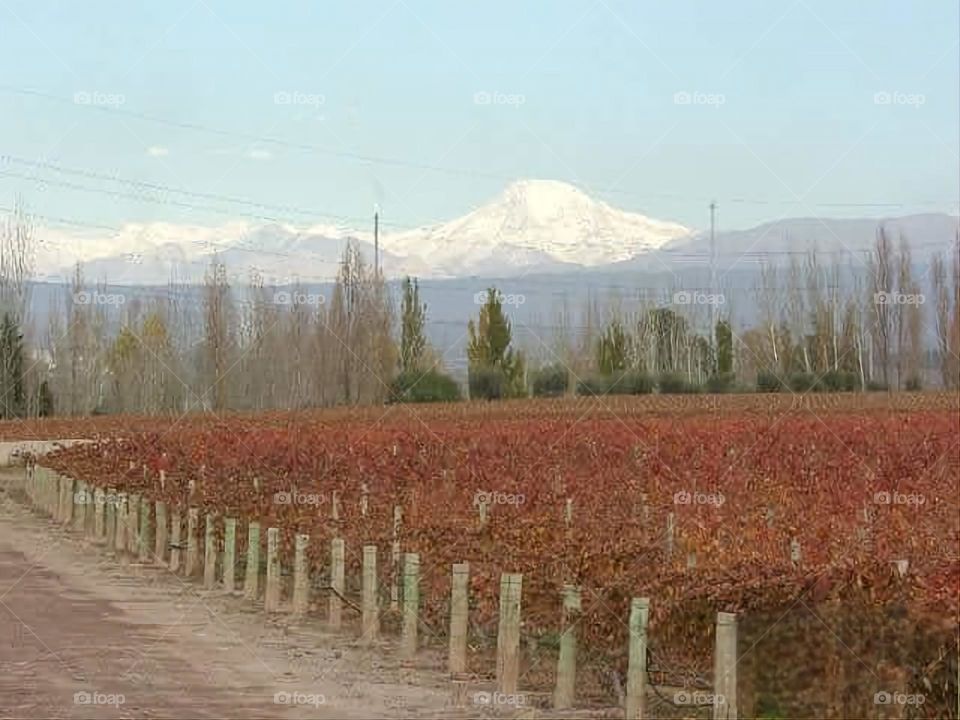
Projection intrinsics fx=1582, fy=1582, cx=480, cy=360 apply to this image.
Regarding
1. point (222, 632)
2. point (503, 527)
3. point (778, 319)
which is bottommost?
point (222, 632)

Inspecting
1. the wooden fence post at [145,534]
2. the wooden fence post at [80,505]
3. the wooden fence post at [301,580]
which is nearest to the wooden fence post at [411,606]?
the wooden fence post at [301,580]

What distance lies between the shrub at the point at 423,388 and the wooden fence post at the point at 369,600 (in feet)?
143

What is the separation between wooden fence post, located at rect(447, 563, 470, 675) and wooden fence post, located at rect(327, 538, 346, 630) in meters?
2.92

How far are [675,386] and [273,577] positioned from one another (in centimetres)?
4311

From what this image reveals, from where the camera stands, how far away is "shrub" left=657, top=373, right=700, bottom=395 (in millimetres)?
58062

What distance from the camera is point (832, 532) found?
14.1m

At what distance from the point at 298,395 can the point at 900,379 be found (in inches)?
940

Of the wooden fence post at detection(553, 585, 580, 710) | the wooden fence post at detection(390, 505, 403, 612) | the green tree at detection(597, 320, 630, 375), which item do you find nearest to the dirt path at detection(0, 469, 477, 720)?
the wooden fence post at detection(553, 585, 580, 710)

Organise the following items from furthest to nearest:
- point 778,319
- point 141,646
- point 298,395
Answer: point 778,319, point 298,395, point 141,646

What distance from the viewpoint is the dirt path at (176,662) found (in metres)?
11.3

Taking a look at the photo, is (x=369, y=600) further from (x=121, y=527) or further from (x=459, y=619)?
(x=121, y=527)

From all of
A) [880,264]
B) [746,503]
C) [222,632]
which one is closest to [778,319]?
[880,264]

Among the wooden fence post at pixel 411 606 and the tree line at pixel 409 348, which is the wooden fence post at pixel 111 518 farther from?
the tree line at pixel 409 348

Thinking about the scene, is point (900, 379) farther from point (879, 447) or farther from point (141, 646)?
A: point (141, 646)
